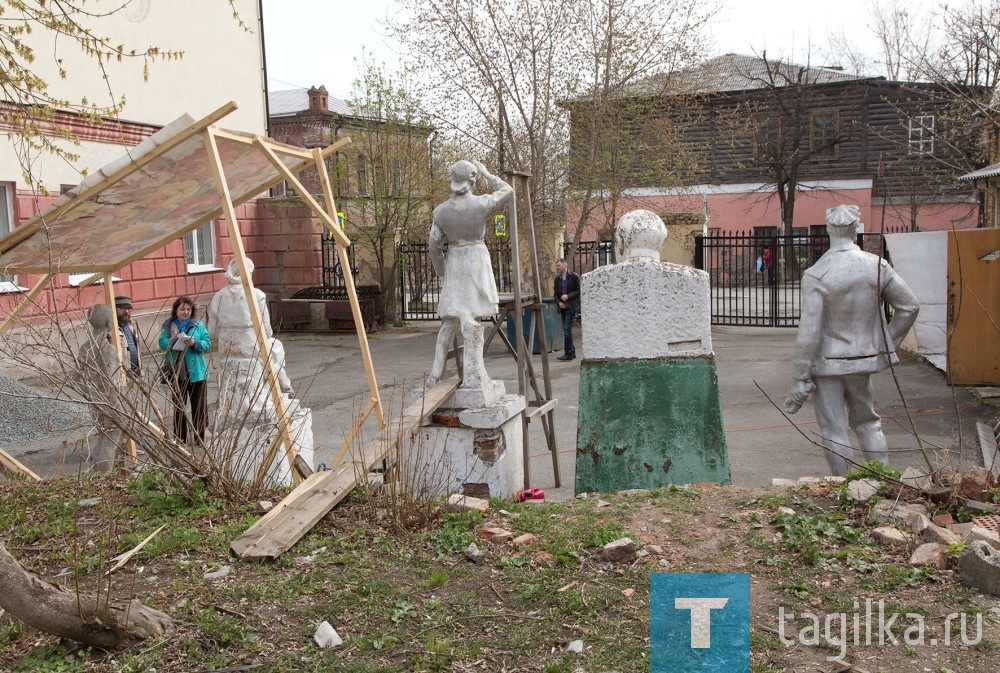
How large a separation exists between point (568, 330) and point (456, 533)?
35.6 ft

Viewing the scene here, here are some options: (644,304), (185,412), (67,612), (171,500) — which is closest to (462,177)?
(644,304)

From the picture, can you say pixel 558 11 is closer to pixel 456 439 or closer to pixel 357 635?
pixel 456 439

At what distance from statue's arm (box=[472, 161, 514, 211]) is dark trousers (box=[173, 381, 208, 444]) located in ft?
8.11

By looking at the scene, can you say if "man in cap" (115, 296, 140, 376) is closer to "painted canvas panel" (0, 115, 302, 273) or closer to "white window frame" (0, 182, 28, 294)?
"painted canvas panel" (0, 115, 302, 273)

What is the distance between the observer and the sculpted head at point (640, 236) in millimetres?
5867

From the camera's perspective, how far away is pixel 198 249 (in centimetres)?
1822

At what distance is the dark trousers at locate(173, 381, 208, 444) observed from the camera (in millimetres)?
4891

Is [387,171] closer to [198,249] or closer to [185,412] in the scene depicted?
[198,249]

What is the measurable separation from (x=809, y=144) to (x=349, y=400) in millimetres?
27708

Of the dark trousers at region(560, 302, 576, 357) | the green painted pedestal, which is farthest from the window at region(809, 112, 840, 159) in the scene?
the green painted pedestal

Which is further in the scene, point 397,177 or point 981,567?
point 397,177

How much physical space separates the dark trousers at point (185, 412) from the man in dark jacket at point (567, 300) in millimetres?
7721

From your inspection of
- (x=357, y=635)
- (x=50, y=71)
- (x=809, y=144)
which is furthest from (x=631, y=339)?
(x=809, y=144)

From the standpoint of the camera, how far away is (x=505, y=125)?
56.9ft
